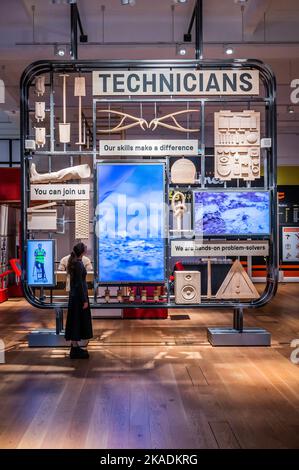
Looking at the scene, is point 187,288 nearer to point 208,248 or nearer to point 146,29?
point 208,248

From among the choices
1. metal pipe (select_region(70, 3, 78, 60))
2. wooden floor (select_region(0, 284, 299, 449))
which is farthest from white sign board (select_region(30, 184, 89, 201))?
wooden floor (select_region(0, 284, 299, 449))

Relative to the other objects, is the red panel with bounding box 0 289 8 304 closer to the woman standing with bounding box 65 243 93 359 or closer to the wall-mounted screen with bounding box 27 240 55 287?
the wall-mounted screen with bounding box 27 240 55 287

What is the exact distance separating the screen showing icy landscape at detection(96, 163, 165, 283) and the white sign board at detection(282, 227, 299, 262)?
1064 cm

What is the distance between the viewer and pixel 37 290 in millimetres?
13039

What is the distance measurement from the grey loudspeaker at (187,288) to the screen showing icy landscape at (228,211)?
618 mm

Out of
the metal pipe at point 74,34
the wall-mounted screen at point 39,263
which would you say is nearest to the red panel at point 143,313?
Answer: the wall-mounted screen at point 39,263

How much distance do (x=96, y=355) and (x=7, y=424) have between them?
247 cm

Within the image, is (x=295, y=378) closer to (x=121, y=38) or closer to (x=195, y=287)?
(x=195, y=287)

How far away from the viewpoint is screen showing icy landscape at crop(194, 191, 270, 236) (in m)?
6.88

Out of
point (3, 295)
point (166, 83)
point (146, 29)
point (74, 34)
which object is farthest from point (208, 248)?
point (3, 295)

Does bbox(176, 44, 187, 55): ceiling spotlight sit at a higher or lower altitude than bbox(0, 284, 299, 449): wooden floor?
higher

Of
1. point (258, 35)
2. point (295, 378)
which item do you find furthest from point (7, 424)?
point (258, 35)

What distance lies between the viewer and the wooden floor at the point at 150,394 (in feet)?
12.7

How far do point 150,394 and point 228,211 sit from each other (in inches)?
114
